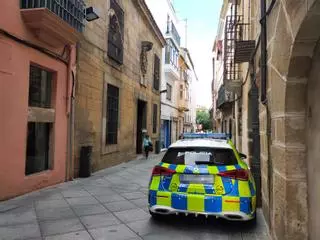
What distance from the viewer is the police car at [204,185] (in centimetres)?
512

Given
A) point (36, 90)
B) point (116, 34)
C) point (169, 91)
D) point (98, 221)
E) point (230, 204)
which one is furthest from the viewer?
point (169, 91)

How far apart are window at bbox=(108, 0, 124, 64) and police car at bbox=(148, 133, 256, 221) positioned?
8387 millimetres

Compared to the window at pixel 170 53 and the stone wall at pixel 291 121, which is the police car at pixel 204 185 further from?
the window at pixel 170 53

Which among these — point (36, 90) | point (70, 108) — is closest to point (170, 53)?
point (70, 108)

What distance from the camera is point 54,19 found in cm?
764

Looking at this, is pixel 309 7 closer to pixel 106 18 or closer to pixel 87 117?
pixel 87 117

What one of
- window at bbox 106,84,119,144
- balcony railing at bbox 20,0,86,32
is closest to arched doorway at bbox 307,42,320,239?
balcony railing at bbox 20,0,86,32

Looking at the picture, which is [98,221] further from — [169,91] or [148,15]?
[169,91]

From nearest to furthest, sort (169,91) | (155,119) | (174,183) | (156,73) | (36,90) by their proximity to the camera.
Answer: (174,183)
(36,90)
(156,73)
(155,119)
(169,91)

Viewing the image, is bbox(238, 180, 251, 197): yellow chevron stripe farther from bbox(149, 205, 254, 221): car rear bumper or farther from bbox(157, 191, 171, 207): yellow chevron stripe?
bbox(157, 191, 171, 207): yellow chevron stripe

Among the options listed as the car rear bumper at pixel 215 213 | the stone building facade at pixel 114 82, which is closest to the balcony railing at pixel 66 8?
the stone building facade at pixel 114 82

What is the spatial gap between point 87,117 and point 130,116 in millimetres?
5444

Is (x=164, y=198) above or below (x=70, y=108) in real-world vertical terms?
below

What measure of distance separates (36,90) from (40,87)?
209mm
